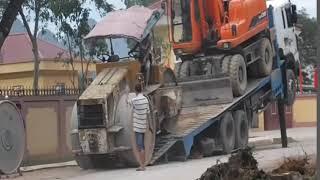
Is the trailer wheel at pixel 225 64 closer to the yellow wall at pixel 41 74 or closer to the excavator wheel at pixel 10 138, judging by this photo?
the excavator wheel at pixel 10 138

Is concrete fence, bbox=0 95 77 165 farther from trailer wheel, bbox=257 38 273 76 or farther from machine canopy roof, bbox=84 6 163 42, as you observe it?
trailer wheel, bbox=257 38 273 76

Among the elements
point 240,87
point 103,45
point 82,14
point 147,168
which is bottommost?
point 147,168

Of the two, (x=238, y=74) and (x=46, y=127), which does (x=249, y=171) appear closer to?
(x=238, y=74)

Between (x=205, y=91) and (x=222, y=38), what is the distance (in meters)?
1.50

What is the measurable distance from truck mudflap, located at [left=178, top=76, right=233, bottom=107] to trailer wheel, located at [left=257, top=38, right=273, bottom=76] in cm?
177

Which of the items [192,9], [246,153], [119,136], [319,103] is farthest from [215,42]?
[319,103]

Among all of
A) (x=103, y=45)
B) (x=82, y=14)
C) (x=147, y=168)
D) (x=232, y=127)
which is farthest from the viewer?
(x=82, y=14)

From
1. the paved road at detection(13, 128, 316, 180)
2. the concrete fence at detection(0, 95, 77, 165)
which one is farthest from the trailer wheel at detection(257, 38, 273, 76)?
the concrete fence at detection(0, 95, 77, 165)

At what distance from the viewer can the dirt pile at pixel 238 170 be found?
356 inches

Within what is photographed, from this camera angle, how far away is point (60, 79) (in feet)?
133

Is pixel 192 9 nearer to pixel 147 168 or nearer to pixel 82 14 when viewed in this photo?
pixel 147 168

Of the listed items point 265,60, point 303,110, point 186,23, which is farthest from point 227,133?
point 303,110

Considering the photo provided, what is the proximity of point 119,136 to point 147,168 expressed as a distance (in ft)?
3.04

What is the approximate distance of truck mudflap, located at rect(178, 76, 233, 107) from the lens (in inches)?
706
